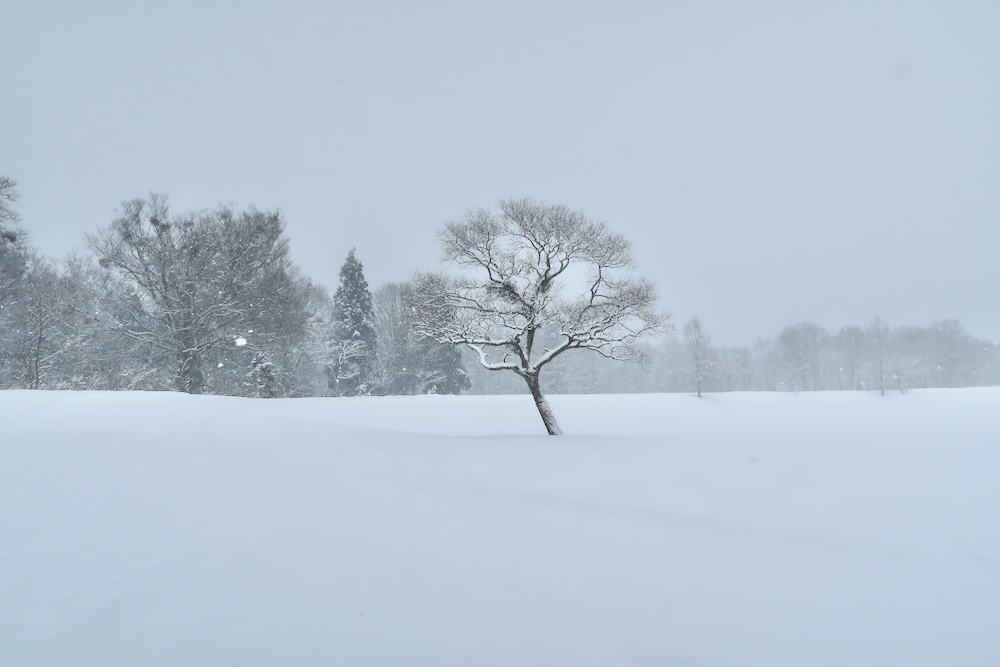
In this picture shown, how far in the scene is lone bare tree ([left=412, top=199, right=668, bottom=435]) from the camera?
41.5ft

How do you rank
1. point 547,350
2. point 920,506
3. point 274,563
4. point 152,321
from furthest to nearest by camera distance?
point 152,321 < point 547,350 < point 920,506 < point 274,563

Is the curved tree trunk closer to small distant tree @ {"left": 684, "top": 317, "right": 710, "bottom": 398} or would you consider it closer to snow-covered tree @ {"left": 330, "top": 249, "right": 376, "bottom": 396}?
snow-covered tree @ {"left": 330, "top": 249, "right": 376, "bottom": 396}

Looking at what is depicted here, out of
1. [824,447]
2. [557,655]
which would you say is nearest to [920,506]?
[824,447]

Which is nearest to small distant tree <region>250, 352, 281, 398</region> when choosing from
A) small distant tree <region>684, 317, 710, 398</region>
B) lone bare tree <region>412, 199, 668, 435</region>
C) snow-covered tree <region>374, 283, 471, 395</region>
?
snow-covered tree <region>374, 283, 471, 395</region>

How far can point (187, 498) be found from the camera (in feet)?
17.5

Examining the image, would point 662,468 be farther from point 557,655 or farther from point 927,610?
point 557,655

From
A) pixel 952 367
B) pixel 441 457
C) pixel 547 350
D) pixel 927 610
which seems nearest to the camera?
pixel 927 610

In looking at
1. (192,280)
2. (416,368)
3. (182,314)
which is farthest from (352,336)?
(192,280)

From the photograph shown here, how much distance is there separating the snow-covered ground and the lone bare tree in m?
4.75

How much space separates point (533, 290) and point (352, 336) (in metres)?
21.3

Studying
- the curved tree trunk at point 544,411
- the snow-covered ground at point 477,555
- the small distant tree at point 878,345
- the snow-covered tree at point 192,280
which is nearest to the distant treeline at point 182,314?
the snow-covered tree at point 192,280

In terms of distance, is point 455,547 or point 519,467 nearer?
point 455,547

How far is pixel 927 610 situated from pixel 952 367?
2971 inches

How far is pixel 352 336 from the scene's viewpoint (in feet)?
102
